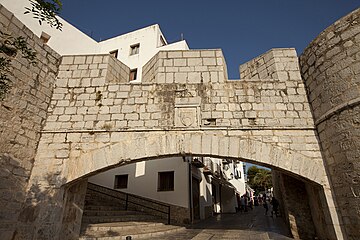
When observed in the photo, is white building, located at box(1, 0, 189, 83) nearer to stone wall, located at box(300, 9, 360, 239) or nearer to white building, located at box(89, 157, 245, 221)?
white building, located at box(89, 157, 245, 221)

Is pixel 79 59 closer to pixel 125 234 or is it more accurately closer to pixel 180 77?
pixel 180 77

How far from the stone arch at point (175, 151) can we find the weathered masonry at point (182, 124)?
0.07 ft

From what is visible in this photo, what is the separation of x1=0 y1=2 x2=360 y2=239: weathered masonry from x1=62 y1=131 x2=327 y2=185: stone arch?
0.07 ft

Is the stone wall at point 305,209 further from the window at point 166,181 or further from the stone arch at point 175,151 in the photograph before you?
the window at point 166,181

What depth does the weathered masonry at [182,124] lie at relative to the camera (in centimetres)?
398

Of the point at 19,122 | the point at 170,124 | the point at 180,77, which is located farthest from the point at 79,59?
the point at 170,124

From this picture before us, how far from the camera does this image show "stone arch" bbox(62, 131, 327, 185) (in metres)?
4.28

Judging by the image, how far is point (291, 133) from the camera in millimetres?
4469

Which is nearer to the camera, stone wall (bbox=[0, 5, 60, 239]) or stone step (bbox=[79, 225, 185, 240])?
stone wall (bbox=[0, 5, 60, 239])

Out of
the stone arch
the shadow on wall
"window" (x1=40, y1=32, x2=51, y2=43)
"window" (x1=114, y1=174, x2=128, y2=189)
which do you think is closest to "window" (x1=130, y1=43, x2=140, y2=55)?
"window" (x1=40, y1=32, x2=51, y2=43)

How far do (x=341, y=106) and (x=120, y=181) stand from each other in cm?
1070

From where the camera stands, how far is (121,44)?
1800 cm

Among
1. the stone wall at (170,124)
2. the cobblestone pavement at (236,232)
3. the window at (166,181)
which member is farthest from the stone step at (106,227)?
the window at (166,181)

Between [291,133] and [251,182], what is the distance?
3868 centimetres
